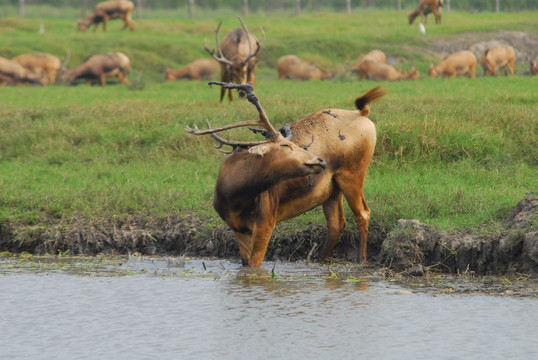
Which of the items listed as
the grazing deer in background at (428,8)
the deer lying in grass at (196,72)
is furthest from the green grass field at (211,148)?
the grazing deer in background at (428,8)

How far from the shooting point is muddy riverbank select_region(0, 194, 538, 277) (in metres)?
7.70

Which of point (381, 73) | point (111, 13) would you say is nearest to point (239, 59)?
point (381, 73)

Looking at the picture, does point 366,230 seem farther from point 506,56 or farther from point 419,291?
point 506,56

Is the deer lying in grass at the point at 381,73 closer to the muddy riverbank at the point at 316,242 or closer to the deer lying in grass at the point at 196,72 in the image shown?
the deer lying in grass at the point at 196,72

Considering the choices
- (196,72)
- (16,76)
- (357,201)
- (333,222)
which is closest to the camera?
(357,201)

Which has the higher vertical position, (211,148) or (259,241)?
(211,148)

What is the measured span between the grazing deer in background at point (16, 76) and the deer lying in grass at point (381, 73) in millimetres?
8480

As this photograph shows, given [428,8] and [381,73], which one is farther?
[428,8]

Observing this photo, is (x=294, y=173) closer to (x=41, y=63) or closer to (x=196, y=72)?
(x=196, y=72)

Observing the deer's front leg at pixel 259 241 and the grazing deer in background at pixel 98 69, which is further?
the grazing deer in background at pixel 98 69

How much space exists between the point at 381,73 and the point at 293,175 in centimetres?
1379

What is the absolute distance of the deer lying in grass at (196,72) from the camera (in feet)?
75.5

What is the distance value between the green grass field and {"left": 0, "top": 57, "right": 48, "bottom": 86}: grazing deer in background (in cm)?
334

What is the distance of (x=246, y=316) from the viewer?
6648mm
